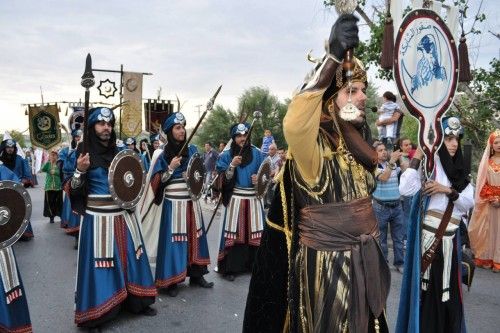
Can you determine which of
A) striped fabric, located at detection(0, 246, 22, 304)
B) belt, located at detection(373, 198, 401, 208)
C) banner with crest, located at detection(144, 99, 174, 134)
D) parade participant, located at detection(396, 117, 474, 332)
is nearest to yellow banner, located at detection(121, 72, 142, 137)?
banner with crest, located at detection(144, 99, 174, 134)

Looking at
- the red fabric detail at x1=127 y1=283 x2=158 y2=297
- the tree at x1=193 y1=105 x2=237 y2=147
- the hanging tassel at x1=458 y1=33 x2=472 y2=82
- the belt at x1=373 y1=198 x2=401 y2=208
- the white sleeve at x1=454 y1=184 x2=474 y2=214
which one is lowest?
the red fabric detail at x1=127 y1=283 x2=158 y2=297

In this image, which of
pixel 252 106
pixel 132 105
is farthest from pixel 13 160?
pixel 252 106

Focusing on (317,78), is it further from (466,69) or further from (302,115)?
(466,69)

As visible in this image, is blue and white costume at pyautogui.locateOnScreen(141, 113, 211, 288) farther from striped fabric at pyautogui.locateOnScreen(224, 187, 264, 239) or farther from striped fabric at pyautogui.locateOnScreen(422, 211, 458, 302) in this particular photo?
striped fabric at pyautogui.locateOnScreen(422, 211, 458, 302)

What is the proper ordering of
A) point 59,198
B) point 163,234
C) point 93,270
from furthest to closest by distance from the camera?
point 59,198, point 163,234, point 93,270

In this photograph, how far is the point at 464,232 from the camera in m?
5.07

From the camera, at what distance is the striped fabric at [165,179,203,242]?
583cm

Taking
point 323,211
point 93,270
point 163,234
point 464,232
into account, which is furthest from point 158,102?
point 323,211

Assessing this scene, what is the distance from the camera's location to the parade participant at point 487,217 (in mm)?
7133

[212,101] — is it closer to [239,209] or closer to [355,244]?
Answer: [239,209]

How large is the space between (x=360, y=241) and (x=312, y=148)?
56cm

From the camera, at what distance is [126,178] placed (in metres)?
4.77

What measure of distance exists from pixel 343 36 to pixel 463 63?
1.90 m

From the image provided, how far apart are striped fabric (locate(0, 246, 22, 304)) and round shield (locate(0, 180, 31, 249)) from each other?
14cm
